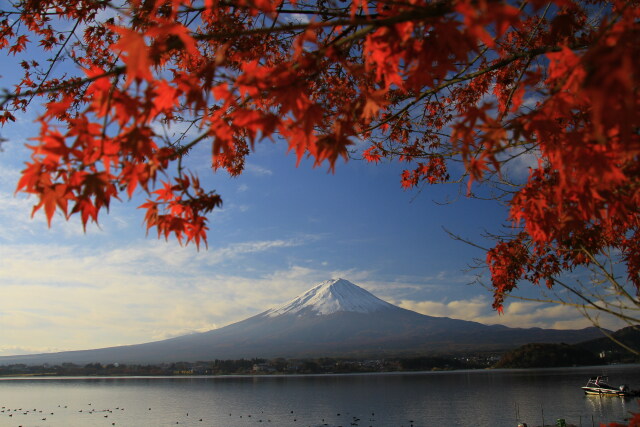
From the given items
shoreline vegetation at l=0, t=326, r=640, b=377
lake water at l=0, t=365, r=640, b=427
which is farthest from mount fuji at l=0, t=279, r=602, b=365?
lake water at l=0, t=365, r=640, b=427

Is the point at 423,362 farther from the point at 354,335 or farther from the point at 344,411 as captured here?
the point at 344,411

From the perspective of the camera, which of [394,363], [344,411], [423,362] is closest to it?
[344,411]

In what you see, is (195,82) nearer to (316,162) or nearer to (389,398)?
(316,162)

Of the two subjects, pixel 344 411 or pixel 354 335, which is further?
pixel 354 335

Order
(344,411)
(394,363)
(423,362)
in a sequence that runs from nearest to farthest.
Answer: (344,411) < (423,362) < (394,363)

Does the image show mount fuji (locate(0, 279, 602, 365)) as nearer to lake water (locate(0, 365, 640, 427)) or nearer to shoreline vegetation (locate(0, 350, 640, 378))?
shoreline vegetation (locate(0, 350, 640, 378))

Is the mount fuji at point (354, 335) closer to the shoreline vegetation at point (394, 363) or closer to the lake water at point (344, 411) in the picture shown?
the shoreline vegetation at point (394, 363)

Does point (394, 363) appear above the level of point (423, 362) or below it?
below

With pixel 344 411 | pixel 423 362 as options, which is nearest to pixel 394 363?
pixel 423 362

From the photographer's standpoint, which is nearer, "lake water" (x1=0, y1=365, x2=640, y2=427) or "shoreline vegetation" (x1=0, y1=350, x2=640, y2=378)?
"lake water" (x1=0, y1=365, x2=640, y2=427)

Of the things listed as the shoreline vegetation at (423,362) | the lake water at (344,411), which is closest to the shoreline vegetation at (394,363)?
the shoreline vegetation at (423,362)

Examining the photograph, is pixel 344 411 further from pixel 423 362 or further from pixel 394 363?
pixel 394 363

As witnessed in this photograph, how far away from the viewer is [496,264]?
187 inches

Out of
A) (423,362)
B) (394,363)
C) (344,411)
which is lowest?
(394,363)
